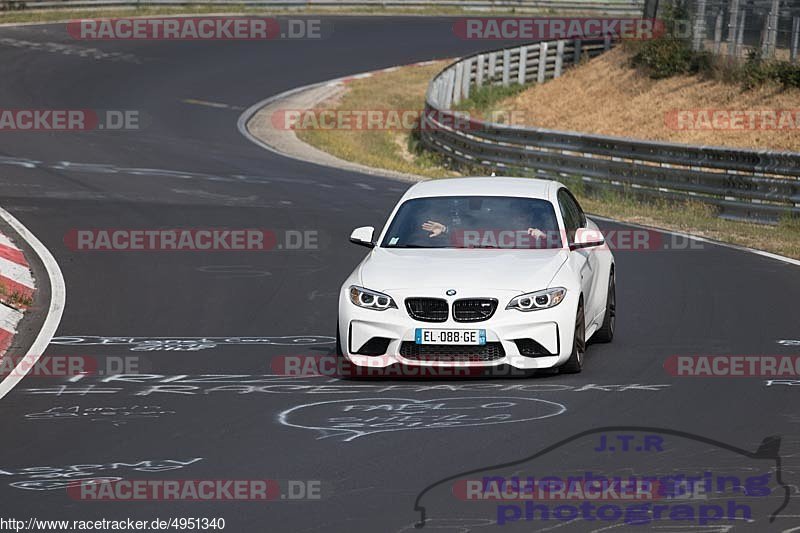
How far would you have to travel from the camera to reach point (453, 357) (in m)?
10.7

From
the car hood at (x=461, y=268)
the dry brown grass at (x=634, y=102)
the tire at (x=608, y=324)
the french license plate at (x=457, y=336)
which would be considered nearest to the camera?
the french license plate at (x=457, y=336)

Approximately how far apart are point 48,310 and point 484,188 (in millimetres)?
4910

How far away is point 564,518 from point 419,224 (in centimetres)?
530

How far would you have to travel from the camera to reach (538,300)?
35.7 ft

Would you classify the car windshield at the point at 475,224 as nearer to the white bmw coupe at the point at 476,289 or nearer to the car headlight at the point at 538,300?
the white bmw coupe at the point at 476,289

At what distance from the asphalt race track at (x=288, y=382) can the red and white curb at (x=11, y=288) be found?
50 centimetres

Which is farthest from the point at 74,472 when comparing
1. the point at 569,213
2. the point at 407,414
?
the point at 569,213

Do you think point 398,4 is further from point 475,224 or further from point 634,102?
point 475,224

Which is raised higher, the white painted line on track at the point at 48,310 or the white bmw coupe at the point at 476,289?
the white bmw coupe at the point at 476,289

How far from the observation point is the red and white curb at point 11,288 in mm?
13344

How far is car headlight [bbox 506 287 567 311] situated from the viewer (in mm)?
10812

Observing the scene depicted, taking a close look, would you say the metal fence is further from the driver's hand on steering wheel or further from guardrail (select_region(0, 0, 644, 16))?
guardrail (select_region(0, 0, 644, 16))

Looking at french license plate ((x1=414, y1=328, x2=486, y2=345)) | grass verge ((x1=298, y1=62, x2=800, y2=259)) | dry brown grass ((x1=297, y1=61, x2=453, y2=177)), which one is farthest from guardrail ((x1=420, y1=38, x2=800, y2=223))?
french license plate ((x1=414, y1=328, x2=486, y2=345))

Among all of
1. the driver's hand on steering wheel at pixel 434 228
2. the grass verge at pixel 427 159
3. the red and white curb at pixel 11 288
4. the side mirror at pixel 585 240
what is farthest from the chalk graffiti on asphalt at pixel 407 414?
the grass verge at pixel 427 159
